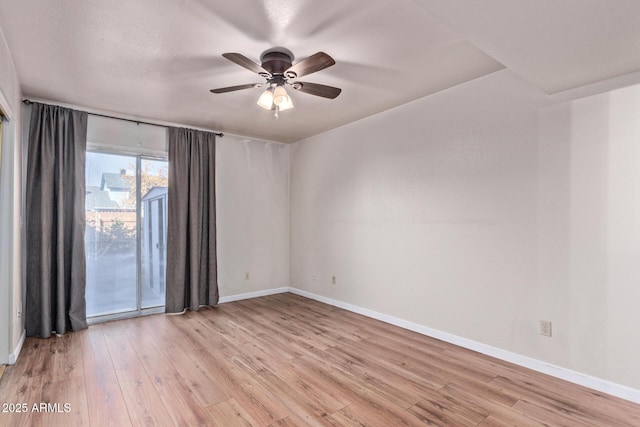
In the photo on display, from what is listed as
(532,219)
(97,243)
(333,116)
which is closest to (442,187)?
(532,219)

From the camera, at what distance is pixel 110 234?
163 inches

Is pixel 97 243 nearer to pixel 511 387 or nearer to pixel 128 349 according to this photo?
pixel 128 349

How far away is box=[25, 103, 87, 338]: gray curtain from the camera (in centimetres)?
350

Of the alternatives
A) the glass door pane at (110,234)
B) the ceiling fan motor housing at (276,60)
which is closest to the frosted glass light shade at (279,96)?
the ceiling fan motor housing at (276,60)

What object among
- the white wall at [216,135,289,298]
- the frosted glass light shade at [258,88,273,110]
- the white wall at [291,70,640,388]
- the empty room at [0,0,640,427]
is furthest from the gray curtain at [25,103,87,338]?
the white wall at [291,70,640,388]

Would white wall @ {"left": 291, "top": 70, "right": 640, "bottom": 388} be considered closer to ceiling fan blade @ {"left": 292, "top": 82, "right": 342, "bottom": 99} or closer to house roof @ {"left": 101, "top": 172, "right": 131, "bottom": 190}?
ceiling fan blade @ {"left": 292, "top": 82, "right": 342, "bottom": 99}

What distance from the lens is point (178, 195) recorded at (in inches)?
175

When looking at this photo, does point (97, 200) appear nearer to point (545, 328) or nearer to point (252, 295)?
point (252, 295)

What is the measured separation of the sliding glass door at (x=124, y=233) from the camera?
4.03m

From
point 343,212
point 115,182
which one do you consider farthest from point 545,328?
point 115,182

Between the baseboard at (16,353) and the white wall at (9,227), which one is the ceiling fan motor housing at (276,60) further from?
the baseboard at (16,353)

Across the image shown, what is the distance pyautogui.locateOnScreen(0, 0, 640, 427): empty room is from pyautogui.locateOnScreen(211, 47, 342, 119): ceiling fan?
0.03 m

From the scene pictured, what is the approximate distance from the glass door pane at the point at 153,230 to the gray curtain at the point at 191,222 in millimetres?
200

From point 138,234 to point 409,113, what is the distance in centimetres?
380
